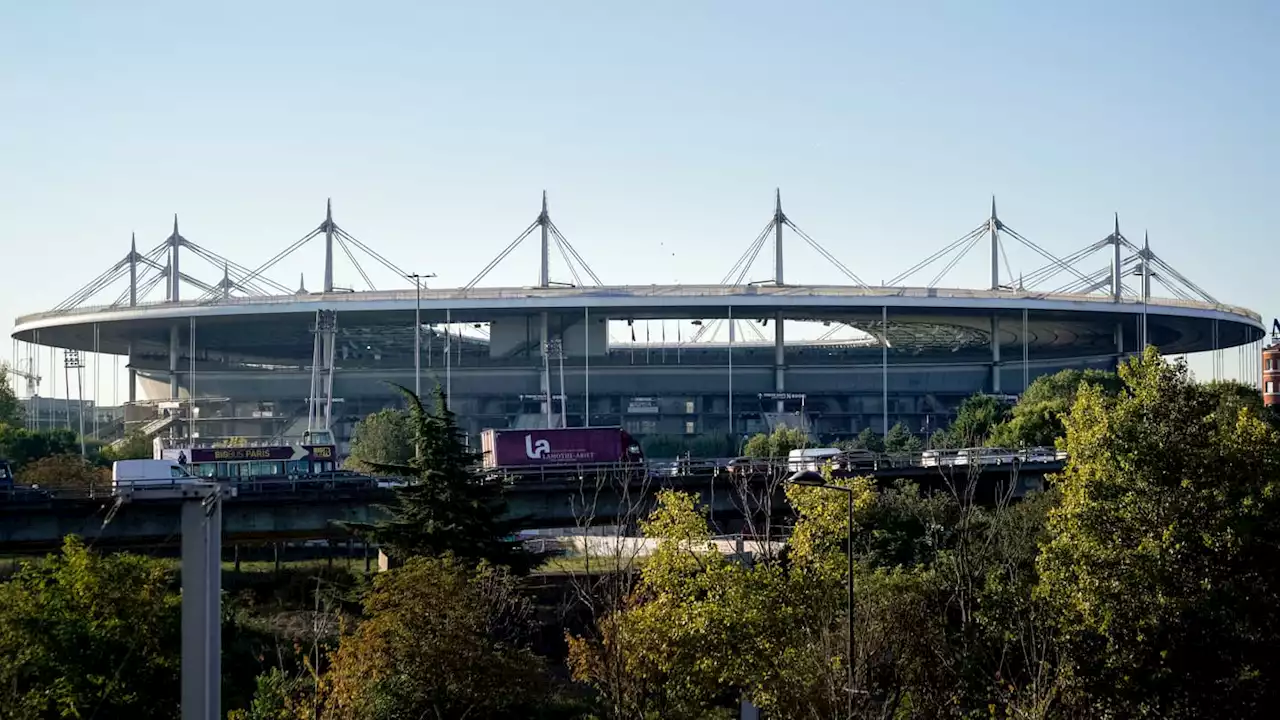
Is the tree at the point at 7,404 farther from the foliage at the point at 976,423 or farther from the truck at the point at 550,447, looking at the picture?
the foliage at the point at 976,423

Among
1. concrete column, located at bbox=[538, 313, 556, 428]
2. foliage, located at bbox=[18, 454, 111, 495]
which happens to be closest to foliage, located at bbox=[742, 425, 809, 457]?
concrete column, located at bbox=[538, 313, 556, 428]

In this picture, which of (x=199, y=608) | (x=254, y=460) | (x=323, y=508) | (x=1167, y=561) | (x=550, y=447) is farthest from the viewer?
(x=254, y=460)

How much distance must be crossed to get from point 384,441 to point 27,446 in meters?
15.0

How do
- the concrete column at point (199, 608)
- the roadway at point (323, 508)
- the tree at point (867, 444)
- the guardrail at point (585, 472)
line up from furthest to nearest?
the tree at point (867, 444)
the guardrail at point (585, 472)
the roadway at point (323, 508)
the concrete column at point (199, 608)

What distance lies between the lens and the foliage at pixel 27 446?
56.8m

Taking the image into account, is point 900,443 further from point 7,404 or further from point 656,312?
point 7,404

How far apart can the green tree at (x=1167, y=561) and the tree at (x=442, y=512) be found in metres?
12.1

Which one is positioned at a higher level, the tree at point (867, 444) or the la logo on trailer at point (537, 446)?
the la logo on trailer at point (537, 446)

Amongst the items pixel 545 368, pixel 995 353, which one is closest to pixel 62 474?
pixel 545 368

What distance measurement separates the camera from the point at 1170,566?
21.4m

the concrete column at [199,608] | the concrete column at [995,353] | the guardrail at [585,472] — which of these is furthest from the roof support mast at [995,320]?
the concrete column at [199,608]

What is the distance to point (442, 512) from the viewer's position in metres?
29.2

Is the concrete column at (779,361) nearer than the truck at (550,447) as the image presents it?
No

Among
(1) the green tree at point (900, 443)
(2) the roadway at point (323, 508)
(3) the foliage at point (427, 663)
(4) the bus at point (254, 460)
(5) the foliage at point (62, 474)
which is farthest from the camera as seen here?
(1) the green tree at point (900, 443)
